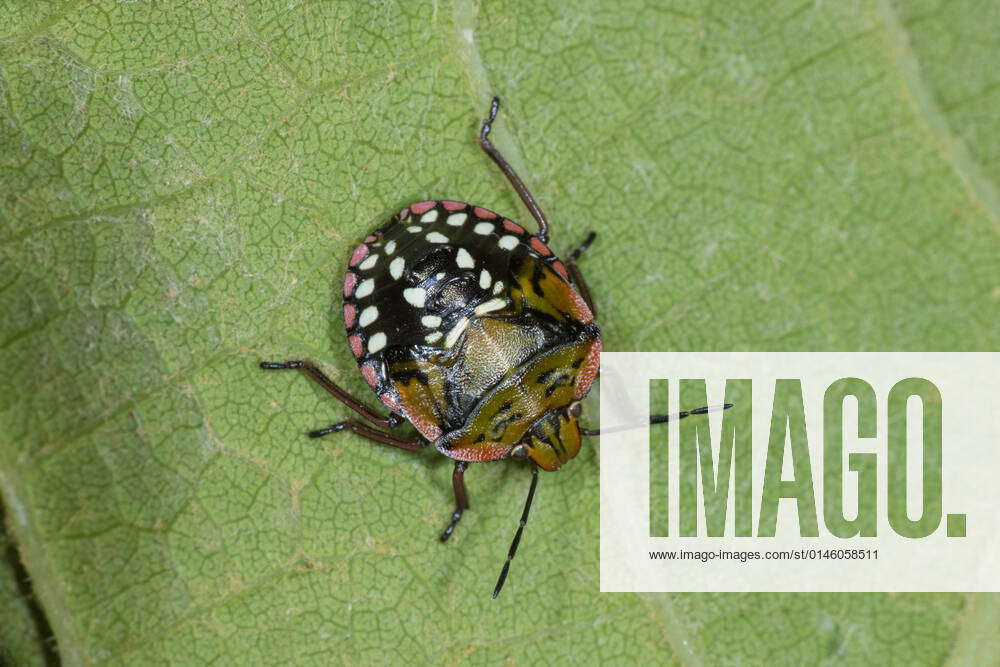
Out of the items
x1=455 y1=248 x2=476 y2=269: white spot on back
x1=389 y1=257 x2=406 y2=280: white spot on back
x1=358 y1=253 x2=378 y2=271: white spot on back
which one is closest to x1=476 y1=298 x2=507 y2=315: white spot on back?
x1=455 y1=248 x2=476 y2=269: white spot on back

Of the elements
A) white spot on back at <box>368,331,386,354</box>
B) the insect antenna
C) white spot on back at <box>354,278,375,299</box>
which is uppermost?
white spot on back at <box>354,278,375,299</box>

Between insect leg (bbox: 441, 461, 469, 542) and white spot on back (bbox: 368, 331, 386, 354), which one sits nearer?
white spot on back (bbox: 368, 331, 386, 354)

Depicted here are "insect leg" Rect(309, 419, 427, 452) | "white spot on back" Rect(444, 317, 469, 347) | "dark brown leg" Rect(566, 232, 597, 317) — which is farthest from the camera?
"dark brown leg" Rect(566, 232, 597, 317)

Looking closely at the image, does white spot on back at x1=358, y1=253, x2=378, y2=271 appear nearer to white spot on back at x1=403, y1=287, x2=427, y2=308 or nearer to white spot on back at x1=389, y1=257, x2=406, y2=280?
white spot on back at x1=389, y1=257, x2=406, y2=280

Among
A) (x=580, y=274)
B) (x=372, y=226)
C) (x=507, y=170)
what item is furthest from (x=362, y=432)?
(x=507, y=170)

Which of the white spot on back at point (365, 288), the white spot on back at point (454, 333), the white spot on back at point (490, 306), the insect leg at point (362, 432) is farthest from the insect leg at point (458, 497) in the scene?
the white spot on back at point (365, 288)

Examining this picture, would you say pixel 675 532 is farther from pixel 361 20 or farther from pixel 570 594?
pixel 361 20
